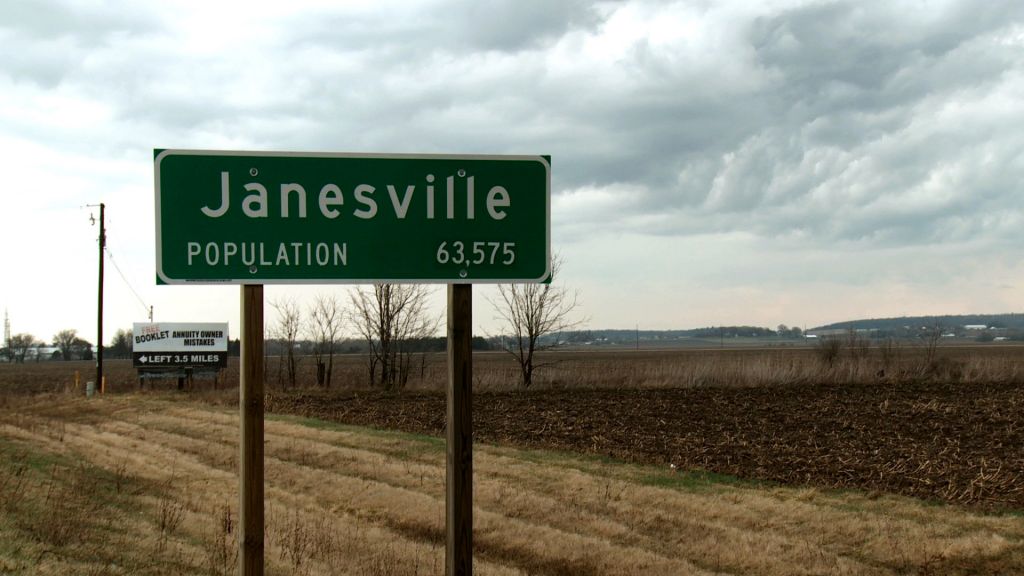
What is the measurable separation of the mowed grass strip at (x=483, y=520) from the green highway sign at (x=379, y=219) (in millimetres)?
3562

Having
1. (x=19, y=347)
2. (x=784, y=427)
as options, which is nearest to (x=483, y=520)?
(x=784, y=427)

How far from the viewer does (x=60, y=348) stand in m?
134

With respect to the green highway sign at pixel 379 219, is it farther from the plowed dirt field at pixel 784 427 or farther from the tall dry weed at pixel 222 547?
the plowed dirt field at pixel 784 427

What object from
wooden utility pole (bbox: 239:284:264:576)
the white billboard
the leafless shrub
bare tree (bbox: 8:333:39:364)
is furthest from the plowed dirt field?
bare tree (bbox: 8:333:39:364)

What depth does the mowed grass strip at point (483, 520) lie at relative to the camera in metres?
7.50

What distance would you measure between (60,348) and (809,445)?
141m

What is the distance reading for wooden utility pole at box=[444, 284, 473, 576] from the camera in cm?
411

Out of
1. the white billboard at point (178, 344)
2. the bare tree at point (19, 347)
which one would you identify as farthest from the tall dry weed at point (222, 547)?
the bare tree at point (19, 347)

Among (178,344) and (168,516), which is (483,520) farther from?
(178,344)

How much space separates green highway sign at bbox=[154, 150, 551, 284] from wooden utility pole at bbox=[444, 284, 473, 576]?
17cm

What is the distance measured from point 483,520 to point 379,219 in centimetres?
675

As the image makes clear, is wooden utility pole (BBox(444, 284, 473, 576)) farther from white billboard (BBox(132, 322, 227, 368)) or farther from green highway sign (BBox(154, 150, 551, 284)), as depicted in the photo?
white billboard (BBox(132, 322, 227, 368))

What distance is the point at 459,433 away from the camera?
4172mm

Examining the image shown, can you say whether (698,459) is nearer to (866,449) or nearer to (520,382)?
(866,449)
